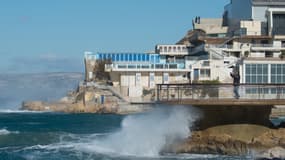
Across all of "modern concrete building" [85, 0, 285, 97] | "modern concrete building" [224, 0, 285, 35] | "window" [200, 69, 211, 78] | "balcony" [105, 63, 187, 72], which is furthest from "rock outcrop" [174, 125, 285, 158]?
"modern concrete building" [224, 0, 285, 35]

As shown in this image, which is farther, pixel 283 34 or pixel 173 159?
Answer: pixel 283 34

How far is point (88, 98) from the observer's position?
121 meters

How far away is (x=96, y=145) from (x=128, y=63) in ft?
271

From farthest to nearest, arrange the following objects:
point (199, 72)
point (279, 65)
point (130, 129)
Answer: point (199, 72) < point (279, 65) < point (130, 129)

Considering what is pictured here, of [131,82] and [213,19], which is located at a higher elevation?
[213,19]

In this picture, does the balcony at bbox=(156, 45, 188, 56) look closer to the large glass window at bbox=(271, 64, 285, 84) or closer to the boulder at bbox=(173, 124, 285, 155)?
the large glass window at bbox=(271, 64, 285, 84)

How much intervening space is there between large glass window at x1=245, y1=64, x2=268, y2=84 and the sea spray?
57.6 meters

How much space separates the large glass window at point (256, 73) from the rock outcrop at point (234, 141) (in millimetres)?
58961

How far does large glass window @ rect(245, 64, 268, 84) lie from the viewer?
9153cm

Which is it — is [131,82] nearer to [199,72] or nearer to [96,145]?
[199,72]

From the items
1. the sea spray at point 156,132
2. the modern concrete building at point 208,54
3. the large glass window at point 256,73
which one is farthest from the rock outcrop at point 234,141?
the modern concrete building at point 208,54

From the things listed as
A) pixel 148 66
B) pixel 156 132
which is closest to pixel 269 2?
pixel 148 66

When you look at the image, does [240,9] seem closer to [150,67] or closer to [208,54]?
[208,54]

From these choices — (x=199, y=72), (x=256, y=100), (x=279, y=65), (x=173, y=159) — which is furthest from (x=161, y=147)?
(x=199, y=72)
